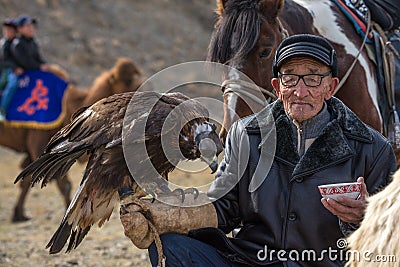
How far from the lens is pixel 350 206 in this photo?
310cm

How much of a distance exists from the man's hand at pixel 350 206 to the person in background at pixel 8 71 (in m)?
7.48

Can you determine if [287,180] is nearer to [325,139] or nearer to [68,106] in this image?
[325,139]

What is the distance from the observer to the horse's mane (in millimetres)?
4402

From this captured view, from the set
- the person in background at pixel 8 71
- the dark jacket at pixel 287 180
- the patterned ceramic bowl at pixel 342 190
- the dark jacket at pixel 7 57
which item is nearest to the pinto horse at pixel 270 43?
the dark jacket at pixel 287 180

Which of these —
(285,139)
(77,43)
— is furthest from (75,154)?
(77,43)

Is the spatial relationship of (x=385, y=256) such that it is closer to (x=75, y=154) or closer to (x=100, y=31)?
(x=75, y=154)

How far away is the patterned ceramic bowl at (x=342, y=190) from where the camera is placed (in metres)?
3.08

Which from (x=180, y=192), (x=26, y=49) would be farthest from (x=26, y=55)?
(x=180, y=192)

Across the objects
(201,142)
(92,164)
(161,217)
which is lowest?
(92,164)

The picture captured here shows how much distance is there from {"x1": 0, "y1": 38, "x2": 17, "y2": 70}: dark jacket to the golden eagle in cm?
646

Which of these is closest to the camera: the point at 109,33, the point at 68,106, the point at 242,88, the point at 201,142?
the point at 201,142

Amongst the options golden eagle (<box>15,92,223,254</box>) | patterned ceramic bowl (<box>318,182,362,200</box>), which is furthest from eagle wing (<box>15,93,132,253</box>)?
patterned ceramic bowl (<box>318,182,362,200</box>)

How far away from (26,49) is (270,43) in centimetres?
609

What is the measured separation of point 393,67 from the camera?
5004 mm
